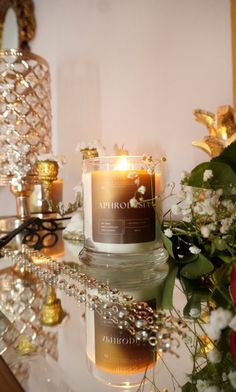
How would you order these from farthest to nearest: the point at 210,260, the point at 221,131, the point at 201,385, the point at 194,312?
the point at 221,131 < the point at 210,260 < the point at 194,312 < the point at 201,385

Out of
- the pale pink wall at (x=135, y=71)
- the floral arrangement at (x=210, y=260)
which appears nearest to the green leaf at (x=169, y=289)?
the floral arrangement at (x=210, y=260)

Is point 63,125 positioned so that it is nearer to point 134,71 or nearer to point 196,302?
point 134,71

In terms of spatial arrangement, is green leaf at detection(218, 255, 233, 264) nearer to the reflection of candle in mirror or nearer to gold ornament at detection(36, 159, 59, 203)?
the reflection of candle in mirror

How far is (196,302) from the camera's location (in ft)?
1.06

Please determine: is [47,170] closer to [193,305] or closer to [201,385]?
[193,305]

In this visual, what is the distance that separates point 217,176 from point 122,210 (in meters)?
0.11

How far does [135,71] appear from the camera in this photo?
0.83 meters

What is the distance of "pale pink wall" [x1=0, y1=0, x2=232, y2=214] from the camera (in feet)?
2.30

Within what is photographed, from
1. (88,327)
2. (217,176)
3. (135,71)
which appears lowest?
(88,327)

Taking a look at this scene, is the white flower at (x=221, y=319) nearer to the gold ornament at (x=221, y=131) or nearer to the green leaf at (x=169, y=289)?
the green leaf at (x=169, y=289)

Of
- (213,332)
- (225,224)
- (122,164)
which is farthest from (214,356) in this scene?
(122,164)

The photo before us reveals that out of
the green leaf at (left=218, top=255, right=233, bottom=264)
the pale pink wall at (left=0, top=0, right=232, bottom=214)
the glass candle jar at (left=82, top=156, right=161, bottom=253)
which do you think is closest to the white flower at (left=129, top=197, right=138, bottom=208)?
the glass candle jar at (left=82, top=156, right=161, bottom=253)

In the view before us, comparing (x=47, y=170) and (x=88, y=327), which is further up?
(x=47, y=170)

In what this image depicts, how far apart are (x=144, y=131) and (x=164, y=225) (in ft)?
1.19
